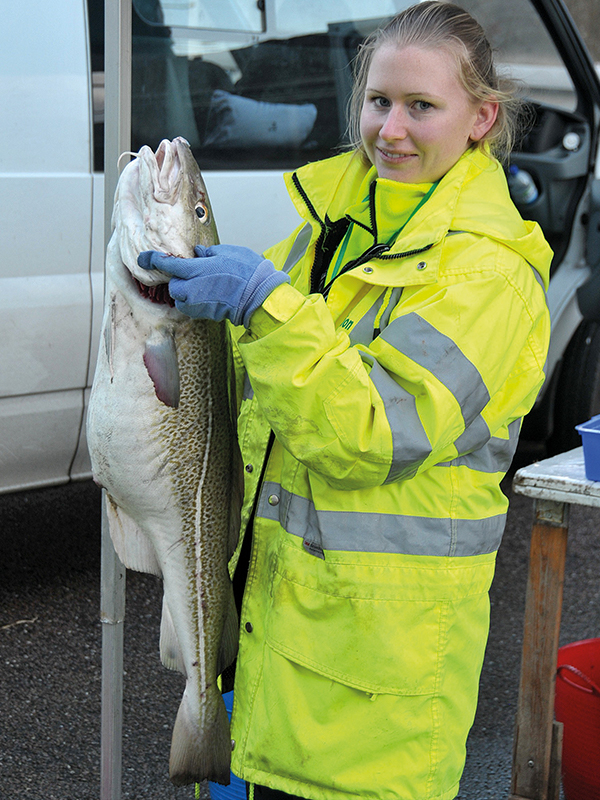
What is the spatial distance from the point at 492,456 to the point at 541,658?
95cm

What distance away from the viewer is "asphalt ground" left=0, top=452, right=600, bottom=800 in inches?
112

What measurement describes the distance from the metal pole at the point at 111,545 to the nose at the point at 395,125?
539 mm

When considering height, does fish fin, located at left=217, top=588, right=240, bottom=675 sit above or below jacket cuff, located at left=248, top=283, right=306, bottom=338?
below

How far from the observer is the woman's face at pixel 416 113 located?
1.81 m

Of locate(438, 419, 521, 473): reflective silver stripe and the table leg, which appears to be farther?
the table leg

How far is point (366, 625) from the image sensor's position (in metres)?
1.76

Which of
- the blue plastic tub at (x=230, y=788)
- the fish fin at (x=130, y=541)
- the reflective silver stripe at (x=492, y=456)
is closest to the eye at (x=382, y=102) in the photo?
the reflective silver stripe at (x=492, y=456)

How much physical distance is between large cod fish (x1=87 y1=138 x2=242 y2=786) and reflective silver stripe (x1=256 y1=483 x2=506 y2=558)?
0.23m

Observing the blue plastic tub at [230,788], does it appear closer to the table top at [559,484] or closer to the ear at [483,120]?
the table top at [559,484]

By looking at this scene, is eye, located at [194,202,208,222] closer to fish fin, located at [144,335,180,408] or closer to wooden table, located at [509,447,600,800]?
fish fin, located at [144,335,180,408]

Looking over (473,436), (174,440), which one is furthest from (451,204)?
(174,440)

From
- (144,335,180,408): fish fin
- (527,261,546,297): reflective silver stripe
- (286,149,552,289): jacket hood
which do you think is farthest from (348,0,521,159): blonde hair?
(144,335,180,408): fish fin

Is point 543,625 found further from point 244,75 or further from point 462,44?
point 244,75

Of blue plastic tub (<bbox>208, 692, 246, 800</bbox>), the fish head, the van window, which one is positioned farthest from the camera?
the van window
